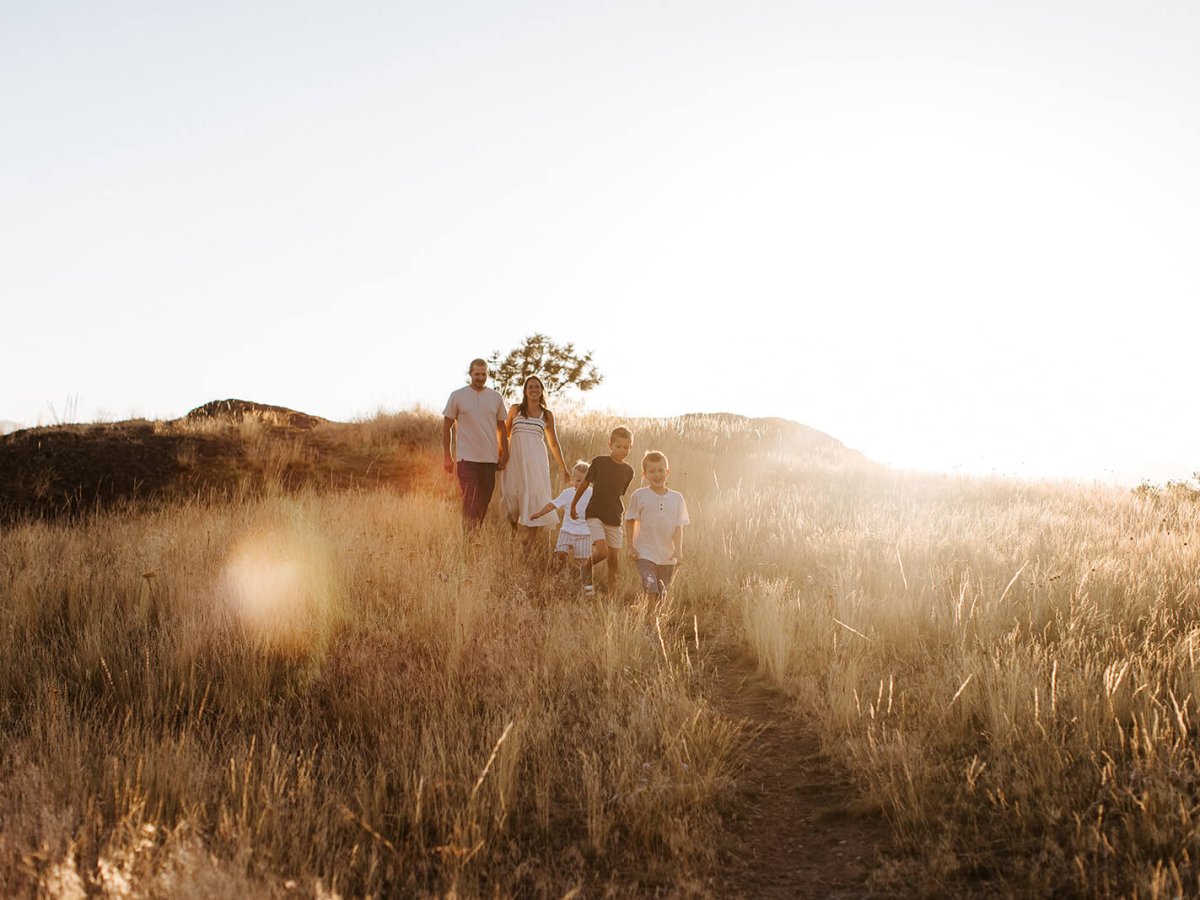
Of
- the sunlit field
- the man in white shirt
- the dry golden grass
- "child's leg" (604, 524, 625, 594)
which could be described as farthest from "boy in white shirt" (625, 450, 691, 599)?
the man in white shirt

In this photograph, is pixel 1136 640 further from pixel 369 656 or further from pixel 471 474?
pixel 471 474

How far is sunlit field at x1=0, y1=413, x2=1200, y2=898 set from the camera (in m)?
3.04

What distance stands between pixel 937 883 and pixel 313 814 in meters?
2.69

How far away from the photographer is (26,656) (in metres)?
5.17

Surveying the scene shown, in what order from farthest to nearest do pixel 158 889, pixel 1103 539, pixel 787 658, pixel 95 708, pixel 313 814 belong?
pixel 1103 539 → pixel 787 658 → pixel 95 708 → pixel 313 814 → pixel 158 889

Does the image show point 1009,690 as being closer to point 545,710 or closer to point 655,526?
point 545,710

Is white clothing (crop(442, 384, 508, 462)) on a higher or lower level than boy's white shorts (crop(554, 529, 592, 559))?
higher

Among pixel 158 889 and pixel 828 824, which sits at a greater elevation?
pixel 158 889

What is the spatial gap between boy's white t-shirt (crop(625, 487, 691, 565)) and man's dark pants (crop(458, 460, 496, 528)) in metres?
2.72

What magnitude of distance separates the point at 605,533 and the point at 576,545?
0.41 meters

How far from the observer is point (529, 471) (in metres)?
8.74

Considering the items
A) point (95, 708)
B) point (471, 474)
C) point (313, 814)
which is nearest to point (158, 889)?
point (313, 814)

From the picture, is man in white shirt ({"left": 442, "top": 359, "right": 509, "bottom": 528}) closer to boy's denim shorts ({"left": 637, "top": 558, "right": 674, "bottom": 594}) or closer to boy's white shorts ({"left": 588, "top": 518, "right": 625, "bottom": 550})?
boy's white shorts ({"left": 588, "top": 518, "right": 625, "bottom": 550})

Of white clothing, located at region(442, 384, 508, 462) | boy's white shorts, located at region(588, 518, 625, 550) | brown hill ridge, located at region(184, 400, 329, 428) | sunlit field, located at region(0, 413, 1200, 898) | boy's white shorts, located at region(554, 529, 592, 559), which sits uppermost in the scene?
brown hill ridge, located at region(184, 400, 329, 428)
